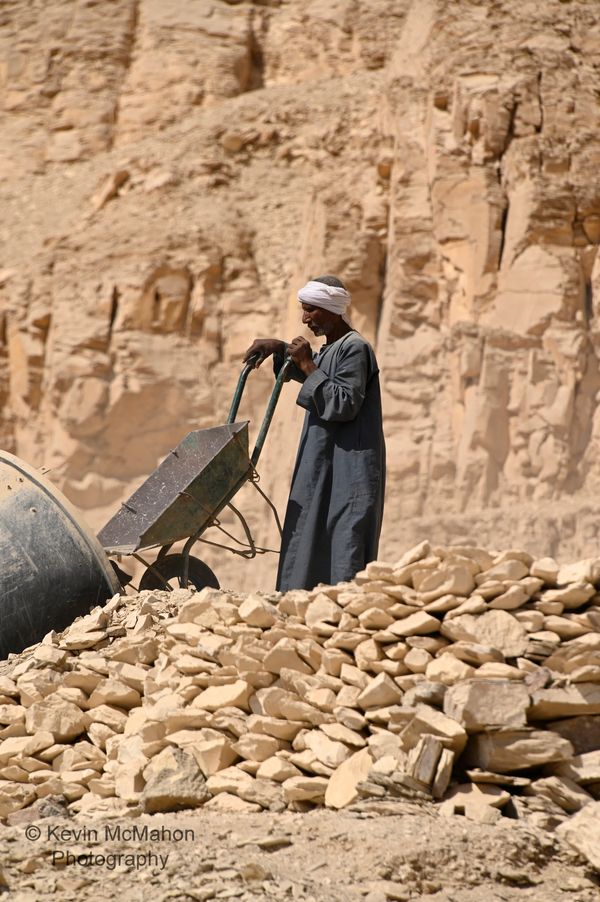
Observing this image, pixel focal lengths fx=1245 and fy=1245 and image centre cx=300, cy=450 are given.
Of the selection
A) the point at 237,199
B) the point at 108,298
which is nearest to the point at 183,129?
the point at 237,199

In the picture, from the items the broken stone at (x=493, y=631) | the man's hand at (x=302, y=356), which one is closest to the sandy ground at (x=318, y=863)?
the broken stone at (x=493, y=631)

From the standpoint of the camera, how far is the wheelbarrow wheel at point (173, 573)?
6.37m

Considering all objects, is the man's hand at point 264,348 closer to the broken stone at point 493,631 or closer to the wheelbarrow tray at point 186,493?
the wheelbarrow tray at point 186,493

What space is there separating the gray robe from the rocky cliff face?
854cm

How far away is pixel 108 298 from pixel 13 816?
14299 mm

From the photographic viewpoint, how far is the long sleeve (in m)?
5.30

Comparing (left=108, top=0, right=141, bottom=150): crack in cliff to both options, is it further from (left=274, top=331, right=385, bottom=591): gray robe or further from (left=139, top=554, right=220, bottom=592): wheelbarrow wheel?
(left=274, top=331, right=385, bottom=591): gray robe

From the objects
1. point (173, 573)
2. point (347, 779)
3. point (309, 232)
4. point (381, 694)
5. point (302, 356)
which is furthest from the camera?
point (309, 232)

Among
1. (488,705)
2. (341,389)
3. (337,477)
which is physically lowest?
(488,705)

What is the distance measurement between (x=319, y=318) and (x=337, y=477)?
74cm

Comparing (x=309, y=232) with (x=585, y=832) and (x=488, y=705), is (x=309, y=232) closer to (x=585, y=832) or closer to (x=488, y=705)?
(x=488, y=705)

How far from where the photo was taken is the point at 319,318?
557 centimetres

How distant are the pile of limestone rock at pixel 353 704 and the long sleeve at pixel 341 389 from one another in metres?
0.95

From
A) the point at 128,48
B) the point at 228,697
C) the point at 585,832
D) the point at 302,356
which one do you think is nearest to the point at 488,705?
the point at 585,832
